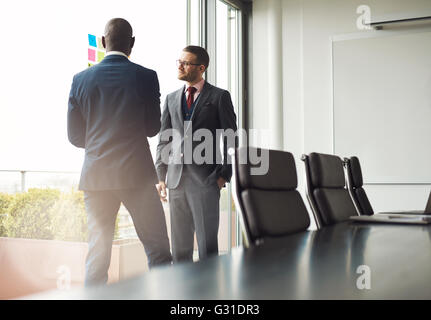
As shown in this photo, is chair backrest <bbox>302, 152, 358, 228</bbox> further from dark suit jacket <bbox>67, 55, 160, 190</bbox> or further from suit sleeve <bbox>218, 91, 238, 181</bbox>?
dark suit jacket <bbox>67, 55, 160, 190</bbox>

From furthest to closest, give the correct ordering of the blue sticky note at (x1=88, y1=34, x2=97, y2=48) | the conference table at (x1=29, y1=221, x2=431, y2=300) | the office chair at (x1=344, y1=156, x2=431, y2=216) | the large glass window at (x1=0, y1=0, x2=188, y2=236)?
1. the office chair at (x1=344, y1=156, x2=431, y2=216)
2. the blue sticky note at (x1=88, y1=34, x2=97, y2=48)
3. the large glass window at (x1=0, y1=0, x2=188, y2=236)
4. the conference table at (x1=29, y1=221, x2=431, y2=300)

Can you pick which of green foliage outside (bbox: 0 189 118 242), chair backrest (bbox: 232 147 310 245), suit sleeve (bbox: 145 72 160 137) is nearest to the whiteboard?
green foliage outside (bbox: 0 189 118 242)

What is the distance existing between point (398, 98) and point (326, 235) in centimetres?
422

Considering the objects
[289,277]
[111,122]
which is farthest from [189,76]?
[289,277]

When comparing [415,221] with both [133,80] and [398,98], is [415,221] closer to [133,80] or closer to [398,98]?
[133,80]

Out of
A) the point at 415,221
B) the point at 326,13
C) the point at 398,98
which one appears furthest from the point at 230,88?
the point at 415,221

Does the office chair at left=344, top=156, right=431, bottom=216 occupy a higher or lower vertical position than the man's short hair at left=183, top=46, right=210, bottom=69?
lower

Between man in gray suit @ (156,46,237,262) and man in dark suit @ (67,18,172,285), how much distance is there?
37cm

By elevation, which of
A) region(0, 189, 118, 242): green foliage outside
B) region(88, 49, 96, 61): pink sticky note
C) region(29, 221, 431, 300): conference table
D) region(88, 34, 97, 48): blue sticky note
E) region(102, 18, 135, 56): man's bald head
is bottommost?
region(0, 189, 118, 242): green foliage outside

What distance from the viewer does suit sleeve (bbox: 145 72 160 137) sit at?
2.60 metres

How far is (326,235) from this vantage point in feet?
4.90

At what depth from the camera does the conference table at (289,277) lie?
0.60m

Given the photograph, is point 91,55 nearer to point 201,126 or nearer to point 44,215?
point 201,126

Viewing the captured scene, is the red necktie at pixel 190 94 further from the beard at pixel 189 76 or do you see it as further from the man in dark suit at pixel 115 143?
the man in dark suit at pixel 115 143
